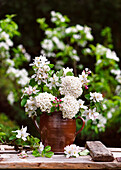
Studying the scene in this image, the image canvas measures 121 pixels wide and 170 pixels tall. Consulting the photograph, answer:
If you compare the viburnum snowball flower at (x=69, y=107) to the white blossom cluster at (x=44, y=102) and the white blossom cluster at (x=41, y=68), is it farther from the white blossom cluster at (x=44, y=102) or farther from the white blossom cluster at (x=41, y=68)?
the white blossom cluster at (x=41, y=68)

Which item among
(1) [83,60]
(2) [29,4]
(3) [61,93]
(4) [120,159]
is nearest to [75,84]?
(3) [61,93]

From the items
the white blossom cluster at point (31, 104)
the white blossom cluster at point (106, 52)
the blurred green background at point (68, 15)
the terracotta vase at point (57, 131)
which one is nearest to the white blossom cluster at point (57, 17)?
the white blossom cluster at point (106, 52)

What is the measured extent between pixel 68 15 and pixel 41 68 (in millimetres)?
4703

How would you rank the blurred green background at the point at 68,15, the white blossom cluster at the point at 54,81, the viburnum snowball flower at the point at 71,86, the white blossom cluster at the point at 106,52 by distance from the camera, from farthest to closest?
the blurred green background at the point at 68,15 → the white blossom cluster at the point at 106,52 → the white blossom cluster at the point at 54,81 → the viburnum snowball flower at the point at 71,86

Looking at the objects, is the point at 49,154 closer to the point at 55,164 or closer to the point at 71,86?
the point at 55,164

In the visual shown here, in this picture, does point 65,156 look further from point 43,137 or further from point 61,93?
point 61,93

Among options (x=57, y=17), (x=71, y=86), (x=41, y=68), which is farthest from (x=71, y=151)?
(x=57, y=17)

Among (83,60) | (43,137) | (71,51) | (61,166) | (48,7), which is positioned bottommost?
(61,166)

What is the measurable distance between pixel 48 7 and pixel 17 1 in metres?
0.65

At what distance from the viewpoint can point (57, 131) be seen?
6.18ft

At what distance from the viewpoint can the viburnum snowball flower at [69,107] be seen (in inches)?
72.5

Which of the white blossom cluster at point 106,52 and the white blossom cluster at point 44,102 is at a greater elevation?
the white blossom cluster at point 106,52

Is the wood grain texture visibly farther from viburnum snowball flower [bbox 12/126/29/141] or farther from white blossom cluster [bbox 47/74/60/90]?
white blossom cluster [bbox 47/74/60/90]

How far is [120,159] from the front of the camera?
5.54 feet
